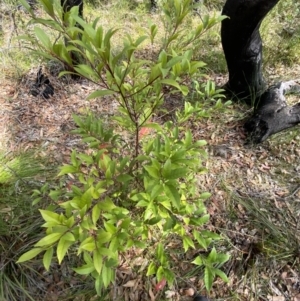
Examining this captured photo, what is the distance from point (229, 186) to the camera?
2092 mm

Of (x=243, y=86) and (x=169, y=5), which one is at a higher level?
(x=169, y=5)

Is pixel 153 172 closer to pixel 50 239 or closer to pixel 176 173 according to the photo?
pixel 176 173

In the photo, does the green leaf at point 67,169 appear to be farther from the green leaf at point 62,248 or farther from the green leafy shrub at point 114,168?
the green leaf at point 62,248

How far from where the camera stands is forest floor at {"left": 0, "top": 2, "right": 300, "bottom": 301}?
65.1 inches

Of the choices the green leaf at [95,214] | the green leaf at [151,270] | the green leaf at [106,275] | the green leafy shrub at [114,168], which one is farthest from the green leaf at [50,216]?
the green leaf at [151,270]

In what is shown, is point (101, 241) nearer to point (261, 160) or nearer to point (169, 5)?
point (169, 5)

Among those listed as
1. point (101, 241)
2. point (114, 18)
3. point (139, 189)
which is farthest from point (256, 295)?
point (114, 18)

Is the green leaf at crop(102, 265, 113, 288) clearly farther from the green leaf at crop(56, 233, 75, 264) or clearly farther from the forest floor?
the forest floor

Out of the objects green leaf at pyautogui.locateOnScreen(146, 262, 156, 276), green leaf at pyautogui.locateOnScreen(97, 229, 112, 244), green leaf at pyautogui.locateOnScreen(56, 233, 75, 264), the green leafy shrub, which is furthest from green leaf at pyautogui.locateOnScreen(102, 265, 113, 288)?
green leaf at pyautogui.locateOnScreen(146, 262, 156, 276)

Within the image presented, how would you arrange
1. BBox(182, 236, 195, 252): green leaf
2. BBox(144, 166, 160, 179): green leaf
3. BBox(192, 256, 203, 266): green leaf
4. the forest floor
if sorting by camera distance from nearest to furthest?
BBox(144, 166, 160, 179): green leaf < BBox(182, 236, 195, 252): green leaf < BBox(192, 256, 203, 266): green leaf < the forest floor

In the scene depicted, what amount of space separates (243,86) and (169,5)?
5.72 ft

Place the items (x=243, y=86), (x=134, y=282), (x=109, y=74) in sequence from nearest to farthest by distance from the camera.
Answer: (x=109, y=74) → (x=134, y=282) → (x=243, y=86)

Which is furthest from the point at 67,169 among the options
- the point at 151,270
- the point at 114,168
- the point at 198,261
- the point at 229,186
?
the point at 229,186

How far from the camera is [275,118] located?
2.34 metres
